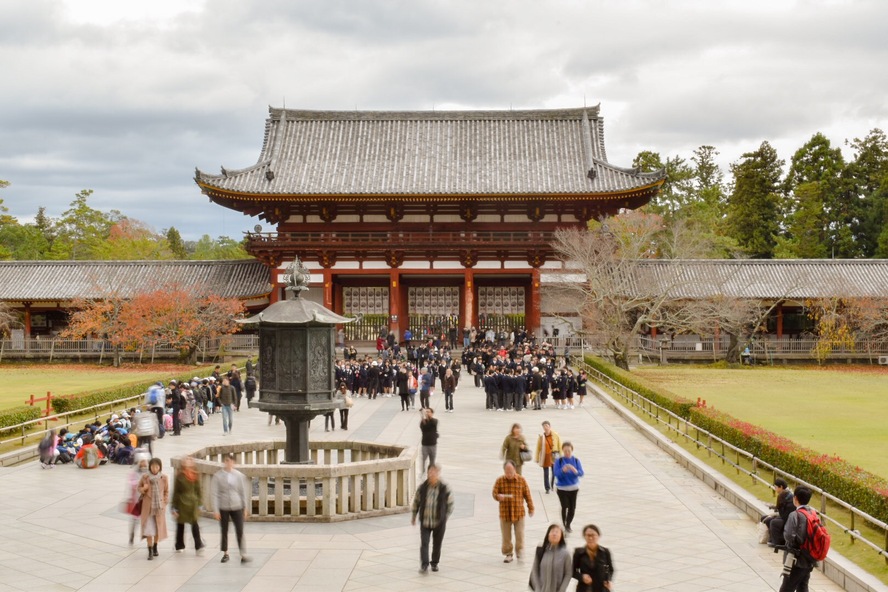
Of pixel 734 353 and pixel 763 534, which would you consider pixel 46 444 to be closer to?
pixel 763 534

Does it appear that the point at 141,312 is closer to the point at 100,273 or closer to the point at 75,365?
the point at 75,365

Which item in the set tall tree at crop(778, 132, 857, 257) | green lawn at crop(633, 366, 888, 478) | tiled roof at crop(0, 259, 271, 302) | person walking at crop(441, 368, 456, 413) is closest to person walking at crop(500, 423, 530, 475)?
green lawn at crop(633, 366, 888, 478)

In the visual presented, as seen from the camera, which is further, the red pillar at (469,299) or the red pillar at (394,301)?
the red pillar at (469,299)

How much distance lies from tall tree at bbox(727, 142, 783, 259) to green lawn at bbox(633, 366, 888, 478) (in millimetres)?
31207

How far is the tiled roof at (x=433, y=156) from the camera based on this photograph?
4903cm

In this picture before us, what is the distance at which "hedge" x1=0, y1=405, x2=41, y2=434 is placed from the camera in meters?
21.6

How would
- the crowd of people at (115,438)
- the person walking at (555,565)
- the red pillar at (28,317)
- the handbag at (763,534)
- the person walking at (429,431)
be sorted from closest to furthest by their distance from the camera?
the person walking at (555,565) → the handbag at (763,534) → the person walking at (429,431) → the crowd of people at (115,438) → the red pillar at (28,317)

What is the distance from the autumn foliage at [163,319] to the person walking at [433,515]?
31641mm

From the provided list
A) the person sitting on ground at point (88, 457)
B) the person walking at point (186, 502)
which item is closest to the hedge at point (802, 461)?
the person walking at point (186, 502)

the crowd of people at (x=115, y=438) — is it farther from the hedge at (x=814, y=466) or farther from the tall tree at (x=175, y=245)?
the tall tree at (x=175, y=245)

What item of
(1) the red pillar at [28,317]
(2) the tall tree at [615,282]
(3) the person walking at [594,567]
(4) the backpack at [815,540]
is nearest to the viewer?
(3) the person walking at [594,567]

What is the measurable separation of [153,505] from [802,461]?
10.1m

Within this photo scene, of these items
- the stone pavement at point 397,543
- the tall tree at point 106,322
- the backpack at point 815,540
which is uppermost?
the tall tree at point 106,322

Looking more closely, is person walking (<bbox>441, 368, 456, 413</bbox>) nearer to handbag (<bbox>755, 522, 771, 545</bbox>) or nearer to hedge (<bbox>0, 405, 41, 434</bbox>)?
hedge (<bbox>0, 405, 41, 434</bbox>)
